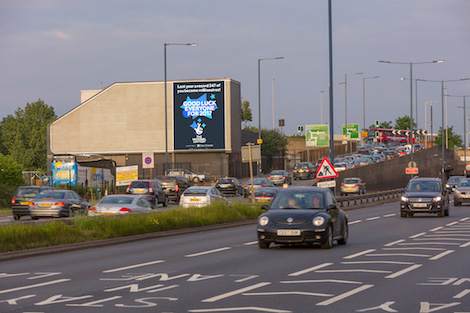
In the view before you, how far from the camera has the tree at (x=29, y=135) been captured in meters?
134

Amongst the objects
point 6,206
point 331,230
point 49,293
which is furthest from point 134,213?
point 6,206

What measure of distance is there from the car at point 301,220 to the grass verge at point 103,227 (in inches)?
216

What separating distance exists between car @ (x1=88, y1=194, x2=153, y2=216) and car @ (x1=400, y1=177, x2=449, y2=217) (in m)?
11.5

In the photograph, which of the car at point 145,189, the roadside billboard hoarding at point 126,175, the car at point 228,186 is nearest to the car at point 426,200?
the car at point 145,189

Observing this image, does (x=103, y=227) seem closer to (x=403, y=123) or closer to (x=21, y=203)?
(x=21, y=203)

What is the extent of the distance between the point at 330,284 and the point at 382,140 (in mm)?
148007

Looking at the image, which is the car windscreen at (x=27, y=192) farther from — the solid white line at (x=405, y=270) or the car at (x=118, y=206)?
the solid white line at (x=405, y=270)

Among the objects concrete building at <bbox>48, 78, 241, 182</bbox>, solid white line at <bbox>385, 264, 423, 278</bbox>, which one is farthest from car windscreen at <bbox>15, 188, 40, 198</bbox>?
concrete building at <bbox>48, 78, 241, 182</bbox>

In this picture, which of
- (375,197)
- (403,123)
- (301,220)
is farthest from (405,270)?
(403,123)

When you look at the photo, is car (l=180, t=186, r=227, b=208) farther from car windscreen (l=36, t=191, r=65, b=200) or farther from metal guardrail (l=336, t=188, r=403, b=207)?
metal guardrail (l=336, t=188, r=403, b=207)

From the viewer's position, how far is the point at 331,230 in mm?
20312

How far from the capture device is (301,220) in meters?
19.7

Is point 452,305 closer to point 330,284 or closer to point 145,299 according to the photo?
point 330,284

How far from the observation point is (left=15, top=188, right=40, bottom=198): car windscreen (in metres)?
35.8
